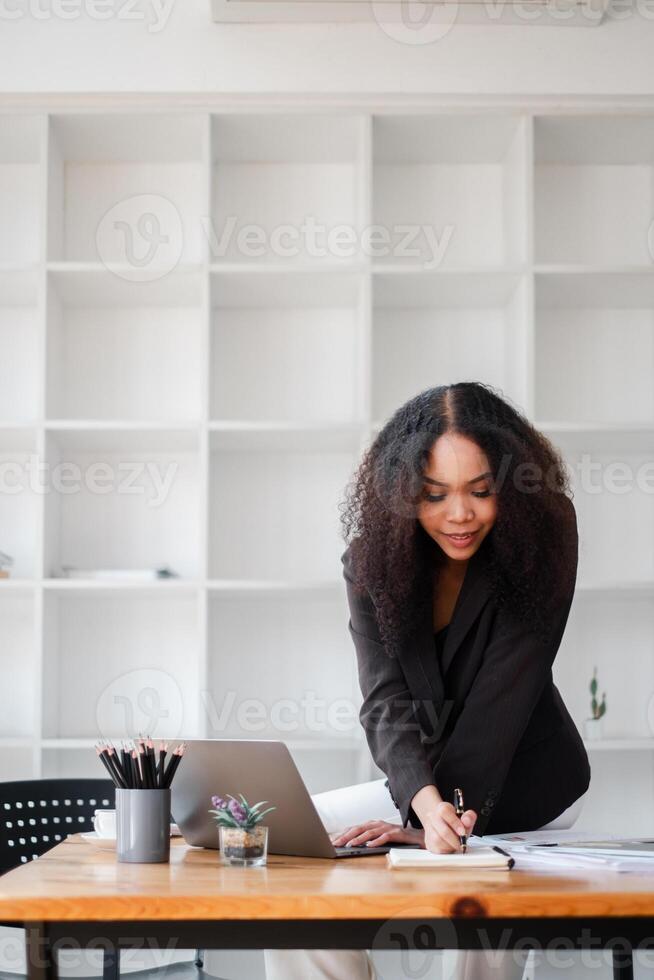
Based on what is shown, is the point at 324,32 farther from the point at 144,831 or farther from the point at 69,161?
the point at 144,831

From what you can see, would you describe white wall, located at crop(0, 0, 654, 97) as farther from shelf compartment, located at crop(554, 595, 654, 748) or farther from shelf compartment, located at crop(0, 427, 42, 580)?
shelf compartment, located at crop(554, 595, 654, 748)

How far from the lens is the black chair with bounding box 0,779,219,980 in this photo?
2266 mm

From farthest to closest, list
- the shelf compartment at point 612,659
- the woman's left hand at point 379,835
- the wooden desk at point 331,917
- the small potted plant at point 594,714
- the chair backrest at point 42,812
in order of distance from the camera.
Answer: the shelf compartment at point 612,659 < the small potted plant at point 594,714 < the chair backrest at point 42,812 < the woman's left hand at point 379,835 < the wooden desk at point 331,917

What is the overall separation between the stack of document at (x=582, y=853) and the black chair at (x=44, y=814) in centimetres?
102

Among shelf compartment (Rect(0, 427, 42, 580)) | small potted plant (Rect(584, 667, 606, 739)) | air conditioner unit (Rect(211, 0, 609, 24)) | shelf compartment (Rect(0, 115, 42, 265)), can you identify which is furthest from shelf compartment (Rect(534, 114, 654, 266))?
shelf compartment (Rect(0, 427, 42, 580))

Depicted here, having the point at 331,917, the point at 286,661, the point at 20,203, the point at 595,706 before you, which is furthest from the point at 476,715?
the point at 20,203

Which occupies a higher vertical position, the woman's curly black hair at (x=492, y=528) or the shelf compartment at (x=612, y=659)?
the woman's curly black hair at (x=492, y=528)

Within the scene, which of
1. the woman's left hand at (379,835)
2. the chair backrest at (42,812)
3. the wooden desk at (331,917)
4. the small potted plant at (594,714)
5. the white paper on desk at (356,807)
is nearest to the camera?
the wooden desk at (331,917)

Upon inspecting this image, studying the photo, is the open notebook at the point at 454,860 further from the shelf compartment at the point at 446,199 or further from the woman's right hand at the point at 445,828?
the shelf compartment at the point at 446,199

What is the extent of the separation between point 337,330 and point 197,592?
0.92 m

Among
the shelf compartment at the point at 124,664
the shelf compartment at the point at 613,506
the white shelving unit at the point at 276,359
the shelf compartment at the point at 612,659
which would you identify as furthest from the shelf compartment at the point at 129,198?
the shelf compartment at the point at 612,659

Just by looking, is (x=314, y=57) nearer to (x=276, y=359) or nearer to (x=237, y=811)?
(x=276, y=359)

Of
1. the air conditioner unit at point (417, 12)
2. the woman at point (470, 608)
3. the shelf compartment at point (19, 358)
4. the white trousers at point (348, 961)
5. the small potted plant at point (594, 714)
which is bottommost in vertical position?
the white trousers at point (348, 961)

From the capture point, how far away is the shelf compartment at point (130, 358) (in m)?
3.41
